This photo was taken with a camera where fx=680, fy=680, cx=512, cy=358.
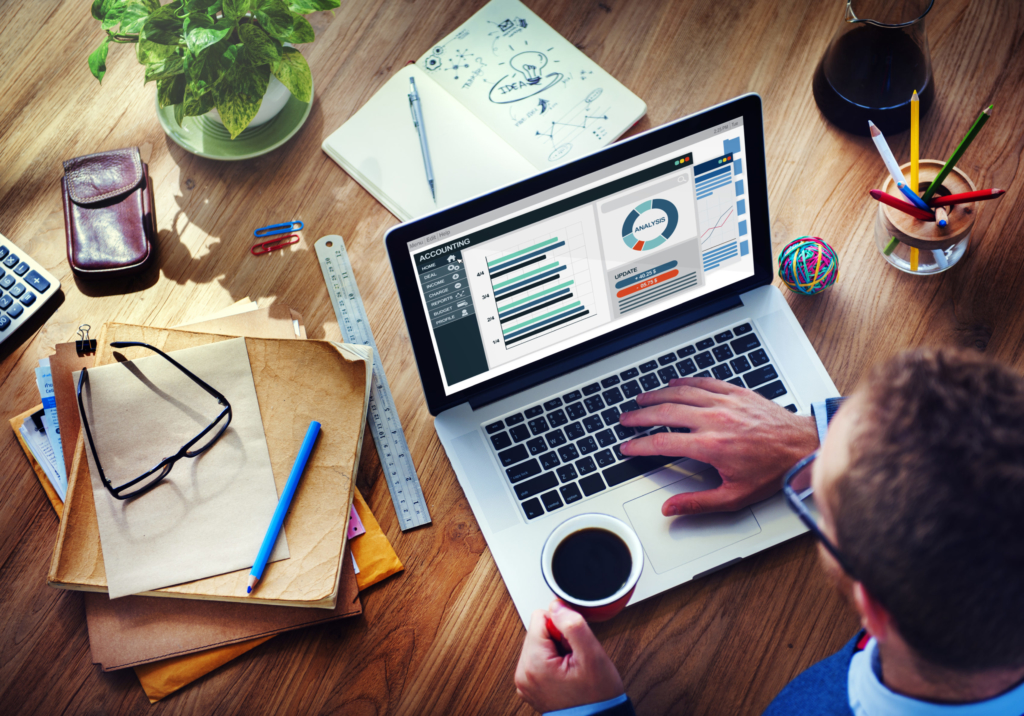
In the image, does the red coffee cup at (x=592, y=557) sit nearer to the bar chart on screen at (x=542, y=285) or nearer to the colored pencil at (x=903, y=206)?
the bar chart on screen at (x=542, y=285)

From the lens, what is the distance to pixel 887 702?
2.18 feet

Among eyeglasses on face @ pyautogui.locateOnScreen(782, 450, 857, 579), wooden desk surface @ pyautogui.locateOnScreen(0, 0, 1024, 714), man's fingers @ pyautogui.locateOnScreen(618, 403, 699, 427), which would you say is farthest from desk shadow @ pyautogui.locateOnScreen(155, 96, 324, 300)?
eyeglasses on face @ pyautogui.locateOnScreen(782, 450, 857, 579)

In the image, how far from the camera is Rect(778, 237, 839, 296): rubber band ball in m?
0.97

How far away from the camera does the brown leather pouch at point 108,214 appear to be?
3.46ft

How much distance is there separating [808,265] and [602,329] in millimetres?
310

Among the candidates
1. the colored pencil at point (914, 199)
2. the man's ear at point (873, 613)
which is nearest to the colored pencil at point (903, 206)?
the colored pencil at point (914, 199)

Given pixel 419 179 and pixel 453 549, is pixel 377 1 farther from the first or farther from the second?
pixel 453 549

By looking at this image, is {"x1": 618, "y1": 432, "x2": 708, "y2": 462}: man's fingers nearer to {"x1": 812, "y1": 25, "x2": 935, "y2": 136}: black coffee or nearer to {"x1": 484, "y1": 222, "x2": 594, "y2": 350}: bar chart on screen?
{"x1": 484, "y1": 222, "x2": 594, "y2": 350}: bar chart on screen

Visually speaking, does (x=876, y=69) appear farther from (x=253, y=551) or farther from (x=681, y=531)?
(x=253, y=551)

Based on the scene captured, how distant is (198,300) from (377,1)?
0.61 metres

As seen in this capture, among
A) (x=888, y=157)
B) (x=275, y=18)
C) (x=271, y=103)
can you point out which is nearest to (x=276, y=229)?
(x=271, y=103)

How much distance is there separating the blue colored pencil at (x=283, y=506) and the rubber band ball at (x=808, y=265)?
716 millimetres

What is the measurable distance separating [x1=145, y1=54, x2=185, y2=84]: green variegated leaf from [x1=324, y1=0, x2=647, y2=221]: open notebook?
0.82 ft

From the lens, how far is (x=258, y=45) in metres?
0.93
